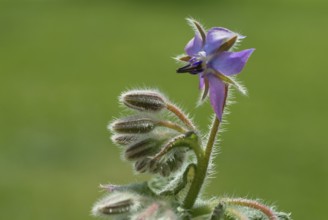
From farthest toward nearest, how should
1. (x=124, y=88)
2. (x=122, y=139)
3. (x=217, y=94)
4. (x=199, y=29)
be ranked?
1. (x=124, y=88)
2. (x=122, y=139)
3. (x=199, y=29)
4. (x=217, y=94)

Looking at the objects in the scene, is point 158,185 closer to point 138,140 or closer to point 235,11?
point 138,140

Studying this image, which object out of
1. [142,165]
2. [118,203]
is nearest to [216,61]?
[142,165]

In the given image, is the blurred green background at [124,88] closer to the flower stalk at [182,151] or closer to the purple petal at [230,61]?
the flower stalk at [182,151]

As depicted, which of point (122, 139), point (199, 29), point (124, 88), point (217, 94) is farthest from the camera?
point (124, 88)

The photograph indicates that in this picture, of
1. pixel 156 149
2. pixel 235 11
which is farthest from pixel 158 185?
pixel 235 11

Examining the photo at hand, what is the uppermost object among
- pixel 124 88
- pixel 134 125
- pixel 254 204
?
pixel 124 88

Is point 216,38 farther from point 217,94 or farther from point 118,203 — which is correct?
point 118,203
